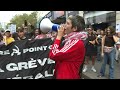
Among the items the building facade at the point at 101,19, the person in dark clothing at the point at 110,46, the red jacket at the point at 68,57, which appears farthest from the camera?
the building facade at the point at 101,19

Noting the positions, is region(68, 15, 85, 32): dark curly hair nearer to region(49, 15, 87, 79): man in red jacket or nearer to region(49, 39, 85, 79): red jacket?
region(49, 15, 87, 79): man in red jacket

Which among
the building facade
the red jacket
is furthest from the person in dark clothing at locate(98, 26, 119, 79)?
the building facade

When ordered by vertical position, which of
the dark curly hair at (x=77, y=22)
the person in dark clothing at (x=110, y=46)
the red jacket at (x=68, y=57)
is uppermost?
the dark curly hair at (x=77, y=22)

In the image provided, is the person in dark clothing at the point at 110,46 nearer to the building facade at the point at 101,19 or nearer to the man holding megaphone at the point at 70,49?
the man holding megaphone at the point at 70,49

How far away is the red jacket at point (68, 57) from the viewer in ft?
11.1

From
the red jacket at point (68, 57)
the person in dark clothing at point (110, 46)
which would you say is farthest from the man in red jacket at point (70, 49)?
the person in dark clothing at point (110, 46)

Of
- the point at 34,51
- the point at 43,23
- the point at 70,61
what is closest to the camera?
the point at 70,61

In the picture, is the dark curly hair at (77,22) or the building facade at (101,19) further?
the building facade at (101,19)

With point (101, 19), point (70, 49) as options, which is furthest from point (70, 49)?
point (101, 19)

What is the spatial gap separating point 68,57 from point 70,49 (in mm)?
97
